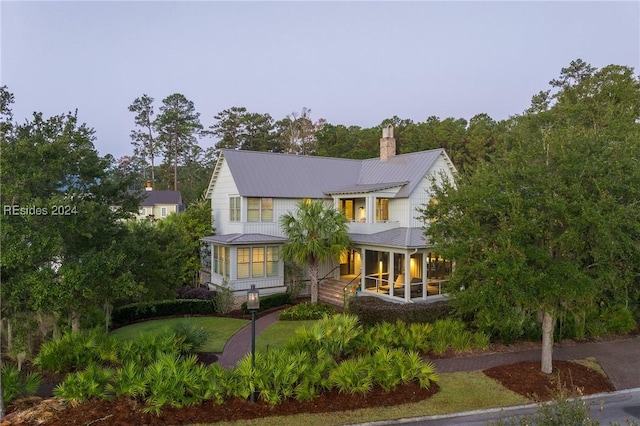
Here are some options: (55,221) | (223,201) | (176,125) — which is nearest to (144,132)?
(176,125)

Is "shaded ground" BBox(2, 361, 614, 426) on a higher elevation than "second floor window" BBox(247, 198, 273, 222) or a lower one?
lower

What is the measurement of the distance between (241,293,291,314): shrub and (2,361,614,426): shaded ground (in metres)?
10.5

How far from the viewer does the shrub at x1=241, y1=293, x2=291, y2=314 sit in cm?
1866

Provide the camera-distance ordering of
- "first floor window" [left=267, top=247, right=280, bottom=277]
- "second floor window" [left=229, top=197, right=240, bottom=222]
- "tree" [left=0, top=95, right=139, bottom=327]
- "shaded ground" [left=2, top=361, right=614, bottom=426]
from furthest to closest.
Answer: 1. "second floor window" [left=229, top=197, right=240, bottom=222]
2. "first floor window" [left=267, top=247, right=280, bottom=277]
3. "tree" [left=0, top=95, right=139, bottom=327]
4. "shaded ground" [left=2, top=361, right=614, bottom=426]

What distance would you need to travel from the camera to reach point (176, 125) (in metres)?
52.5

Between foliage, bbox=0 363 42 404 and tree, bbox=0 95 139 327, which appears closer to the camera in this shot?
foliage, bbox=0 363 42 404

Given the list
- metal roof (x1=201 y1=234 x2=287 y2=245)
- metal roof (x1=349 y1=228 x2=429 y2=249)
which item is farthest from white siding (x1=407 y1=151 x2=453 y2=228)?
metal roof (x1=201 y1=234 x2=287 y2=245)

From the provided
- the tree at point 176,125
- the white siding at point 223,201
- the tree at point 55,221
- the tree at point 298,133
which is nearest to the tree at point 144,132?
the tree at point 176,125

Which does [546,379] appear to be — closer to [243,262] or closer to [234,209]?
[243,262]

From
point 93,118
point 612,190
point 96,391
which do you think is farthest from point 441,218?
point 93,118

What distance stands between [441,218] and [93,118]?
189 feet

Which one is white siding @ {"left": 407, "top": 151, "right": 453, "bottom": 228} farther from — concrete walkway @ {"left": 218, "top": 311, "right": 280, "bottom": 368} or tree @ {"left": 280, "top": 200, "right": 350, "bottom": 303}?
concrete walkway @ {"left": 218, "top": 311, "right": 280, "bottom": 368}

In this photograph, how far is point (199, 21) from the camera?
65.9 feet

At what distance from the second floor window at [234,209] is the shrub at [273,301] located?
4.71 metres
